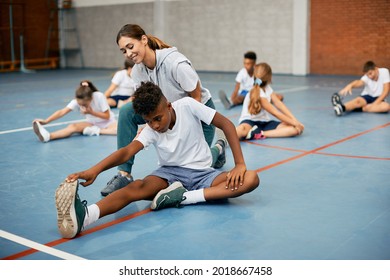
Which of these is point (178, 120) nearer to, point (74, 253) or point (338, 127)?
point (74, 253)

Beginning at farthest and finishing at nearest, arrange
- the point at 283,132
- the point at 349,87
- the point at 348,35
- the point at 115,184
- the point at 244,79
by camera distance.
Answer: the point at 348,35 → the point at 244,79 → the point at 349,87 → the point at 283,132 → the point at 115,184

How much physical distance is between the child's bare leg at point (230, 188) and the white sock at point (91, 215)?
716mm

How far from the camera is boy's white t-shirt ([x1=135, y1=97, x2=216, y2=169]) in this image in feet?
10.5

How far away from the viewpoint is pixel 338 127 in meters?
6.20

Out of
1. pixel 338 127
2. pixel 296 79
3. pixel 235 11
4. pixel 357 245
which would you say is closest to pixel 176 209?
pixel 357 245

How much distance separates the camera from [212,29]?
15719 mm

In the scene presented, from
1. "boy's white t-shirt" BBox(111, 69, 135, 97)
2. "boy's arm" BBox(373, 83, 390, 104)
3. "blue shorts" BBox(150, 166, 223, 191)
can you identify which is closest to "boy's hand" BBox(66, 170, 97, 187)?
"blue shorts" BBox(150, 166, 223, 191)

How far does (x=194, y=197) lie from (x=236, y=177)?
319mm

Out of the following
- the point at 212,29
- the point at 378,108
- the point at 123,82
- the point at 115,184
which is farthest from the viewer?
the point at 212,29

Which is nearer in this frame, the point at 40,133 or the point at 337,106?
the point at 40,133

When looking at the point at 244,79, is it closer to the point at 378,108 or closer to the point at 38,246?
the point at 378,108

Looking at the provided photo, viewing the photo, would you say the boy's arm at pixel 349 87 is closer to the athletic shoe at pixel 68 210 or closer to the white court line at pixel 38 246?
the athletic shoe at pixel 68 210

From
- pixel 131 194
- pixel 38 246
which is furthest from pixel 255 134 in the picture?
pixel 38 246

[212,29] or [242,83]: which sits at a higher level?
[212,29]
